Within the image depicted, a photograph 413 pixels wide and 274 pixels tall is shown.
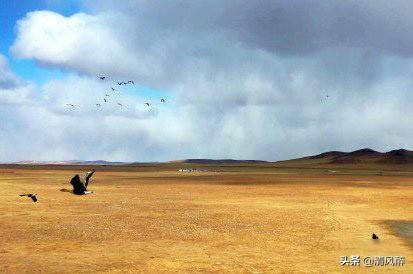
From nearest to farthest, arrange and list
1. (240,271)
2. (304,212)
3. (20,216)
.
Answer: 1. (240,271)
2. (20,216)
3. (304,212)

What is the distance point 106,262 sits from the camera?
13305 millimetres

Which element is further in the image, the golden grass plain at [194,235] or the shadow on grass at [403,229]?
the shadow on grass at [403,229]

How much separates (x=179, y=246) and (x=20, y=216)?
33.2ft

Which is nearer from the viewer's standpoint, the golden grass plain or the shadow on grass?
the golden grass plain

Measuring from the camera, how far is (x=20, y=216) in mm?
22406

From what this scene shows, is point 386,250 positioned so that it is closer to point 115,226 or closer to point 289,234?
point 289,234

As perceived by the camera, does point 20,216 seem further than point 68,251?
Yes

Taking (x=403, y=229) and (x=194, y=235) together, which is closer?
(x=194, y=235)

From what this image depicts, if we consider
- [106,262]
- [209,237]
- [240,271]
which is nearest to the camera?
[240,271]

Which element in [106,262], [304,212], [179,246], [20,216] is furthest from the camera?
[304,212]

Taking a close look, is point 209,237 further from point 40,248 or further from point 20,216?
point 20,216

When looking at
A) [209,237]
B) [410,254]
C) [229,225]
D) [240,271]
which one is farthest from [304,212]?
[240,271]

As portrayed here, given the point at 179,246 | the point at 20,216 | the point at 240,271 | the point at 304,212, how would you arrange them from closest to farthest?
the point at 240,271, the point at 179,246, the point at 20,216, the point at 304,212

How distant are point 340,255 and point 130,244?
662cm
